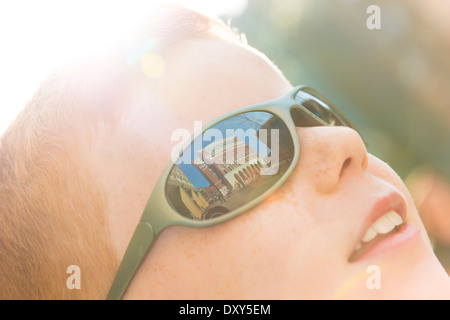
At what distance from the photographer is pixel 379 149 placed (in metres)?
5.13

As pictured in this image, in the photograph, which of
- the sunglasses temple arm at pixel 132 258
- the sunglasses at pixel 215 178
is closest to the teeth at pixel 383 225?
the sunglasses at pixel 215 178

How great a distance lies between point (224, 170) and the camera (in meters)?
1.29

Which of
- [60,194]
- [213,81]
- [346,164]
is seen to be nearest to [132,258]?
[60,194]

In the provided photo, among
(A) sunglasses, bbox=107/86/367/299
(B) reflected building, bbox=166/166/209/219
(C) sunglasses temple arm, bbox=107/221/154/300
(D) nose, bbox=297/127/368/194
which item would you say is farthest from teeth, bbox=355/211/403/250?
(C) sunglasses temple arm, bbox=107/221/154/300

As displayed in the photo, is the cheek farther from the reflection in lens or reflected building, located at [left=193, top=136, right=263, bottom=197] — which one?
reflected building, located at [left=193, top=136, right=263, bottom=197]

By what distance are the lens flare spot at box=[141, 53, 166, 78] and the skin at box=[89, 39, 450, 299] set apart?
3cm

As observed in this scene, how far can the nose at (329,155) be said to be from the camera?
1.32m

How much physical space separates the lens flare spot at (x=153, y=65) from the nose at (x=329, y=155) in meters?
0.65

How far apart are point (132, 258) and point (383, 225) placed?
0.99 meters

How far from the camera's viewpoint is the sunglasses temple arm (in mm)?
1321

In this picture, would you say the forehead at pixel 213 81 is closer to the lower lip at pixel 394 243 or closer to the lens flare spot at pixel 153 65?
the lens flare spot at pixel 153 65

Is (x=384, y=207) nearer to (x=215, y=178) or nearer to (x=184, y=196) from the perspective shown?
(x=215, y=178)
